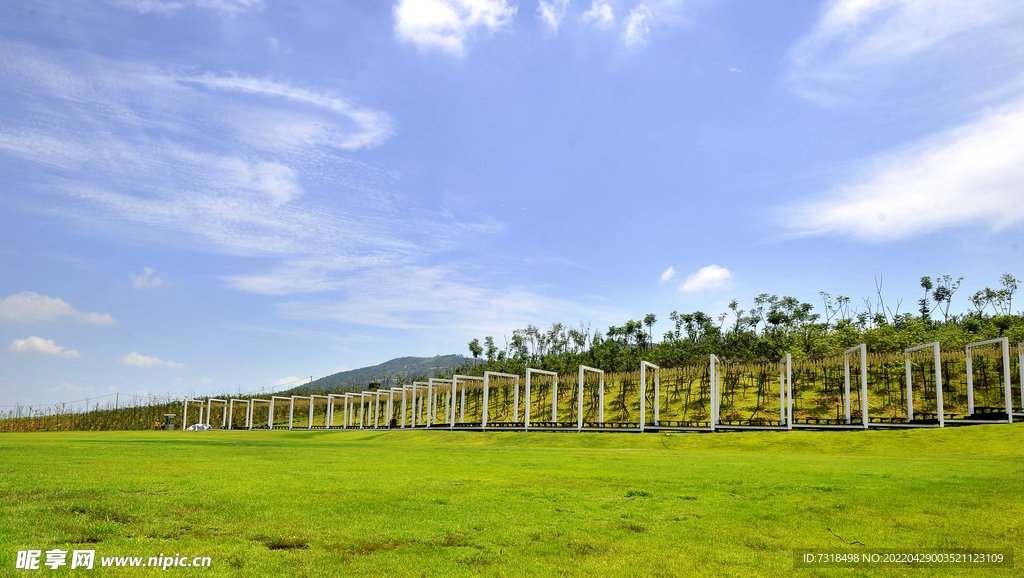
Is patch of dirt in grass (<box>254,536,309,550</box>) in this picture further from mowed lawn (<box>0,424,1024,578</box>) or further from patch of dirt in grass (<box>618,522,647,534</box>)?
patch of dirt in grass (<box>618,522,647,534</box>)

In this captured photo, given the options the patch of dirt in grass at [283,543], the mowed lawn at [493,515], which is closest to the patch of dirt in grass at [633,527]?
the mowed lawn at [493,515]

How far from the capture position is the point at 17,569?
6633 millimetres

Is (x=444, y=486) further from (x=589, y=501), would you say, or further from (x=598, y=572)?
(x=598, y=572)

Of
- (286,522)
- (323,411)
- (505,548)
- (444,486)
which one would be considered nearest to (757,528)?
(505,548)

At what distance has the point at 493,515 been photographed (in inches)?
400

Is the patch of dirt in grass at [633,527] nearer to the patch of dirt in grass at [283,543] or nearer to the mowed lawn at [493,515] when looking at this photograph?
the mowed lawn at [493,515]

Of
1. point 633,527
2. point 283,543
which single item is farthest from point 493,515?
point 283,543

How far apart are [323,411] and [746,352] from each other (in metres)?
63.6

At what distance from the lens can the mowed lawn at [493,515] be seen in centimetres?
766

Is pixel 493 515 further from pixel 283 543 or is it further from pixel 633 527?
pixel 283 543

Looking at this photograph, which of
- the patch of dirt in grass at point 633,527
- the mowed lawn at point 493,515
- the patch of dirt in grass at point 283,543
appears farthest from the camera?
the patch of dirt in grass at point 633,527

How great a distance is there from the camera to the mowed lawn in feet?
25.1

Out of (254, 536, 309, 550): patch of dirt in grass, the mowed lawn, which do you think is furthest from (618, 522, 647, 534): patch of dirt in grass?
(254, 536, 309, 550): patch of dirt in grass

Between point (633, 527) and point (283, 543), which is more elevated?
point (283, 543)
